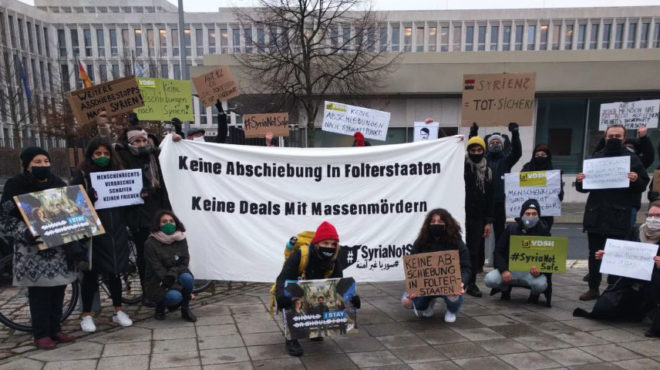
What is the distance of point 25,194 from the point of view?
3684mm

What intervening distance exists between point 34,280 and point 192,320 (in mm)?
1521

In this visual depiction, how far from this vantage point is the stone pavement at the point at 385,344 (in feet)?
12.1

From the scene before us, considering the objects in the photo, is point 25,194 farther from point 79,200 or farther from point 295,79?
point 295,79

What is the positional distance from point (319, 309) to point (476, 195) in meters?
2.78

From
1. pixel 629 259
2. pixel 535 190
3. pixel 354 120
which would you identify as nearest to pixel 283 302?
pixel 629 259

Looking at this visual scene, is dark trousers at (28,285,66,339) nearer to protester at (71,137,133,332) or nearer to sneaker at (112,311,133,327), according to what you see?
protester at (71,137,133,332)

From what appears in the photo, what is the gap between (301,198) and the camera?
5.06m

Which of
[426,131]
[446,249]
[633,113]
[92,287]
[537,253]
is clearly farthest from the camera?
[633,113]

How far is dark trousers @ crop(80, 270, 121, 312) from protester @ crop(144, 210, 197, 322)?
0.30 meters

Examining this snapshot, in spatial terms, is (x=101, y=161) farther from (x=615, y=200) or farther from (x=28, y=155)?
(x=615, y=200)

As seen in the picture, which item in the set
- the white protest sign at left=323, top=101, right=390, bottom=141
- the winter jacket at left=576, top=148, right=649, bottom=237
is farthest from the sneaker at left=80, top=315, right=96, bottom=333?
the winter jacket at left=576, top=148, right=649, bottom=237

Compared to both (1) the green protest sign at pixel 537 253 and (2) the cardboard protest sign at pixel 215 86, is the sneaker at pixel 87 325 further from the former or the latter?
(1) the green protest sign at pixel 537 253

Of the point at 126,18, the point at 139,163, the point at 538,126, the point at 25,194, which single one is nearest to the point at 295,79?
the point at 538,126

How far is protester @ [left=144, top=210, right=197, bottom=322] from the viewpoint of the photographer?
4.46 m
